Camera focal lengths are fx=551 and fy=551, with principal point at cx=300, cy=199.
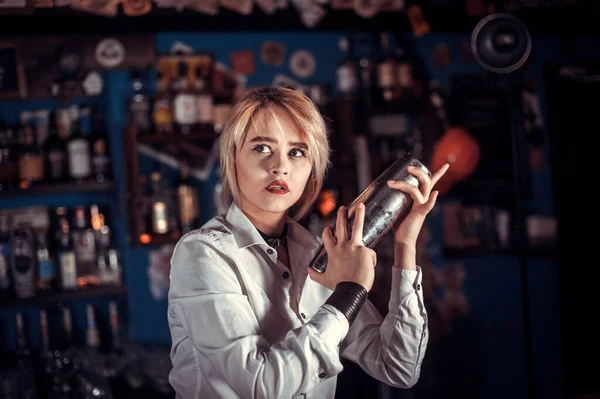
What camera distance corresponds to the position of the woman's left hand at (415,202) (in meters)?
1.37

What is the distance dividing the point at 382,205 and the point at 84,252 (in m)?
2.25

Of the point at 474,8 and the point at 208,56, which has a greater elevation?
the point at 474,8

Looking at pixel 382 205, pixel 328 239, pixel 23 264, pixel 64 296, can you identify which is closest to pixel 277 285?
pixel 328 239

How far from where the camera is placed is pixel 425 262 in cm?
368

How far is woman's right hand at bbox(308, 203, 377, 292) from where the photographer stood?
1201mm

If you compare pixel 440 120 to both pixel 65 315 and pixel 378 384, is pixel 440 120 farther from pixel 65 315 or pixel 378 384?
pixel 65 315

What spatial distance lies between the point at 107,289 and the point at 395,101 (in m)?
2.04

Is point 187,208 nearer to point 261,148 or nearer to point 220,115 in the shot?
point 220,115

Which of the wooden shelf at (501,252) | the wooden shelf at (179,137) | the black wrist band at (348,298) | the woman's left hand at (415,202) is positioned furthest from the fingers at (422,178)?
the wooden shelf at (501,252)

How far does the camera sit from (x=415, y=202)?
55.3 inches

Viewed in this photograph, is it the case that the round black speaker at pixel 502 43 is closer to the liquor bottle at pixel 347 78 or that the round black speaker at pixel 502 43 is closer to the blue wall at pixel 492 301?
the liquor bottle at pixel 347 78

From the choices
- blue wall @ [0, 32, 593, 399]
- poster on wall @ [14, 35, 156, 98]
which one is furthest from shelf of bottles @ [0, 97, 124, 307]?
blue wall @ [0, 32, 593, 399]

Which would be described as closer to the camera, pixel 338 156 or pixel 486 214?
pixel 338 156

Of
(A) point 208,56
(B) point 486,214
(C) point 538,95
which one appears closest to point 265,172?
(A) point 208,56
